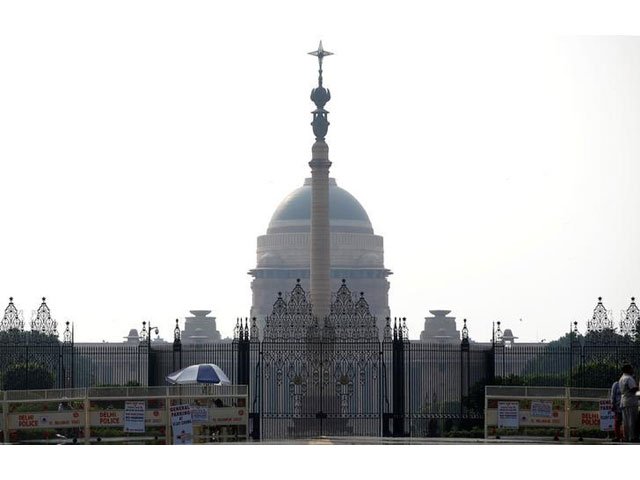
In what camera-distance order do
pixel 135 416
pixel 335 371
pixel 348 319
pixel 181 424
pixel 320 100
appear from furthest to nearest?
pixel 320 100, pixel 348 319, pixel 335 371, pixel 135 416, pixel 181 424

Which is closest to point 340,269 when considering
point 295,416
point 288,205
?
point 288,205

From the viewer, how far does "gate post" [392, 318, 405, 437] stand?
46.6 m

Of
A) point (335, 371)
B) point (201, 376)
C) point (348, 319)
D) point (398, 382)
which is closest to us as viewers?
point (201, 376)

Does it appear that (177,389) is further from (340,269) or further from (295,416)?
(340,269)

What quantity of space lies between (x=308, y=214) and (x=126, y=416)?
140m

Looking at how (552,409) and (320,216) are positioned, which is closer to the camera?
(552,409)

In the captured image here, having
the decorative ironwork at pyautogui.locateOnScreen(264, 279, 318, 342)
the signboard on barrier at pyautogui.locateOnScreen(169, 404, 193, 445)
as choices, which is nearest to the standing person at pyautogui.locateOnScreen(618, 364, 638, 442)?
the signboard on barrier at pyautogui.locateOnScreen(169, 404, 193, 445)

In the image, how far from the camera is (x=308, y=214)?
175625 millimetres

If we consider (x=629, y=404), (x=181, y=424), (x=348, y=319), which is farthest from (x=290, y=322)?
(x=629, y=404)

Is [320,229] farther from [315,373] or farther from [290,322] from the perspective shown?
[315,373]

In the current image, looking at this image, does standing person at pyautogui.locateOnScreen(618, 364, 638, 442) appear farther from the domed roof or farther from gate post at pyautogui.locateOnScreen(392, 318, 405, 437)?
the domed roof

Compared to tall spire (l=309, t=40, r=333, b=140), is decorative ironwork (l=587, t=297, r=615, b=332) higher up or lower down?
lower down

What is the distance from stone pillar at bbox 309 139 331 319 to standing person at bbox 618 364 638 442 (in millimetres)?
51293

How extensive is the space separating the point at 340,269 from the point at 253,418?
5025 inches
